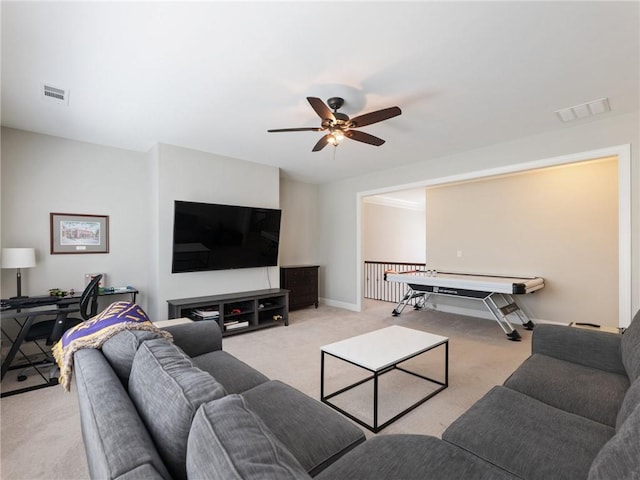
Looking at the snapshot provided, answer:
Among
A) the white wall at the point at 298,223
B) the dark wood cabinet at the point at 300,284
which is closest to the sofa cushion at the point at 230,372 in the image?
the dark wood cabinet at the point at 300,284

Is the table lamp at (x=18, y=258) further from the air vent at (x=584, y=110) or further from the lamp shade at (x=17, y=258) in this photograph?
the air vent at (x=584, y=110)

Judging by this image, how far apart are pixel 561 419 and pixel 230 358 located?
199 centimetres

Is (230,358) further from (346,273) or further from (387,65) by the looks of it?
(346,273)

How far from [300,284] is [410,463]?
4681mm

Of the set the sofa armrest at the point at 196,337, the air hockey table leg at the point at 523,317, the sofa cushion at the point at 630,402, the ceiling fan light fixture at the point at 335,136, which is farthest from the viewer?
the air hockey table leg at the point at 523,317

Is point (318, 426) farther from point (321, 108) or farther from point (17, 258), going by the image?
point (17, 258)

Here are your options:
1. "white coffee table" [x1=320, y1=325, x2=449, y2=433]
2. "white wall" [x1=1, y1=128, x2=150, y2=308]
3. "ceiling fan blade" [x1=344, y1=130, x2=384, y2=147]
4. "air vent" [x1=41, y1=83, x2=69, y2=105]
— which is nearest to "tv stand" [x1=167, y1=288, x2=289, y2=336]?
"white wall" [x1=1, y1=128, x2=150, y2=308]

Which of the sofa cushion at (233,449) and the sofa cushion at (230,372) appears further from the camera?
the sofa cushion at (230,372)

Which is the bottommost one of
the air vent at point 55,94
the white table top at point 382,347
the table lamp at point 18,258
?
the white table top at point 382,347

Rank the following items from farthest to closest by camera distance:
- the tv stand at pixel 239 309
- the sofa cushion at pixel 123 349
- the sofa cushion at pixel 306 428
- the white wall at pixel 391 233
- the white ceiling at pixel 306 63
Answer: the white wall at pixel 391 233 < the tv stand at pixel 239 309 < the white ceiling at pixel 306 63 < the sofa cushion at pixel 123 349 < the sofa cushion at pixel 306 428

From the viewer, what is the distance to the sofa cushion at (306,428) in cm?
125

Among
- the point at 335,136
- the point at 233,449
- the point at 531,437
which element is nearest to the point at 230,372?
the point at 233,449

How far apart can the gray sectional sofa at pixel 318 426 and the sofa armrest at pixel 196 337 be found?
0.87ft

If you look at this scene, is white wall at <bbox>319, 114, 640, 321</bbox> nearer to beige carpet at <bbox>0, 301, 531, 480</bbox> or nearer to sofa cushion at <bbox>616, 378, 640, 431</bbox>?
beige carpet at <bbox>0, 301, 531, 480</bbox>
